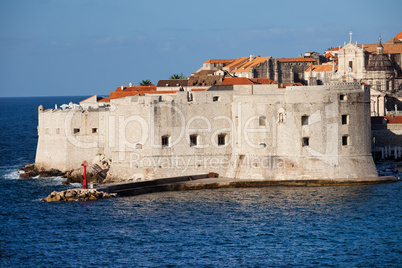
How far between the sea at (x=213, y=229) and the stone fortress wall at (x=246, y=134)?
1989 millimetres

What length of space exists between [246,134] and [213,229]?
1229 cm

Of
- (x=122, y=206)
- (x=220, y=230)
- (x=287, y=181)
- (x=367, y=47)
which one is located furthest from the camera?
(x=367, y=47)

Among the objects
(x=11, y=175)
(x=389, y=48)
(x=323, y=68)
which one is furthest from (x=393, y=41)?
(x=11, y=175)

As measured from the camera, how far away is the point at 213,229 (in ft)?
132

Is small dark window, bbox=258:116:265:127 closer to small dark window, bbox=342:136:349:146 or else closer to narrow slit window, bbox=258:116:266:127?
narrow slit window, bbox=258:116:266:127

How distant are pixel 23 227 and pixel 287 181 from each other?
1681 cm

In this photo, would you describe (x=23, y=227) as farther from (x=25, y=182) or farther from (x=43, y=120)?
(x=43, y=120)

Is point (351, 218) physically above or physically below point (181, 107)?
below

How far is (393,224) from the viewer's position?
41125mm

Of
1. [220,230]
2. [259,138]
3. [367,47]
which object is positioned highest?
[367,47]

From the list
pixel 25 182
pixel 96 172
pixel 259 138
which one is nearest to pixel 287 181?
pixel 259 138

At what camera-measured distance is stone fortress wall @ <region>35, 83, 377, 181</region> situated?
4978cm

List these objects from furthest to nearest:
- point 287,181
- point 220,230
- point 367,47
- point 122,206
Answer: point 367,47, point 287,181, point 122,206, point 220,230

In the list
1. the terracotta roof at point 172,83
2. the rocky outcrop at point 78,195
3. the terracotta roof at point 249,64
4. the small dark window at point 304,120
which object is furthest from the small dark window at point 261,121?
the terracotta roof at point 249,64
